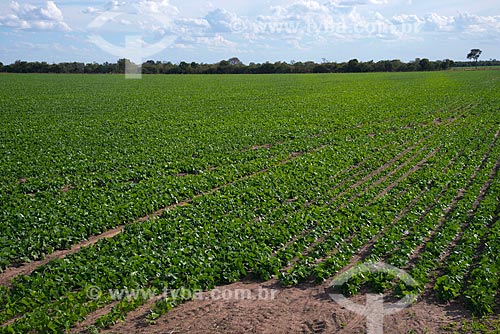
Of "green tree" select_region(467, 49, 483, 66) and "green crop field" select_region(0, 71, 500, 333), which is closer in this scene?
"green crop field" select_region(0, 71, 500, 333)

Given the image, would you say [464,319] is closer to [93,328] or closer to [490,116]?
[93,328]

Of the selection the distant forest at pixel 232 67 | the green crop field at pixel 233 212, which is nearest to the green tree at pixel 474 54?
the distant forest at pixel 232 67

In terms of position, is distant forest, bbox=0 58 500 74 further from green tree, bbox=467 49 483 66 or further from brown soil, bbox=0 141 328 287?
brown soil, bbox=0 141 328 287

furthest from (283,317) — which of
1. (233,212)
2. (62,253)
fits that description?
(62,253)

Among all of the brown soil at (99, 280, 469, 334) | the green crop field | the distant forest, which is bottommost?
the brown soil at (99, 280, 469, 334)

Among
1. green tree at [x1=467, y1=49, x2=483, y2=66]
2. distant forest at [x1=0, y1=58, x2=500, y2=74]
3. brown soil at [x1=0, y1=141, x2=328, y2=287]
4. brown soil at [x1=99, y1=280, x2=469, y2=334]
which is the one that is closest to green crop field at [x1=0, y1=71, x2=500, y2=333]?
brown soil at [x1=0, y1=141, x2=328, y2=287]

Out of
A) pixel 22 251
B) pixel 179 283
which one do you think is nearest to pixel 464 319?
pixel 179 283

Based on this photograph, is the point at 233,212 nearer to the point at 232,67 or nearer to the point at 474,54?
the point at 232,67
